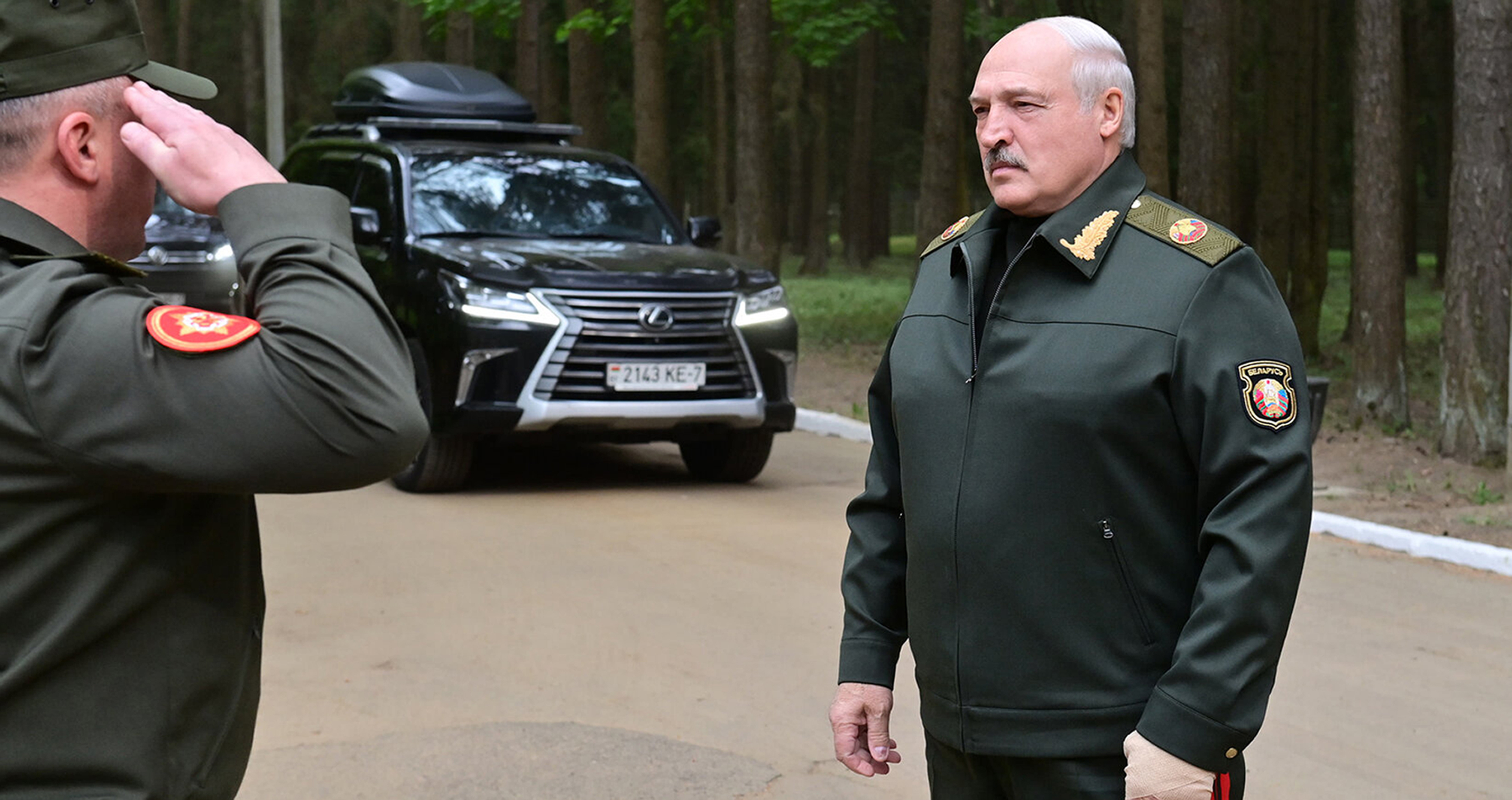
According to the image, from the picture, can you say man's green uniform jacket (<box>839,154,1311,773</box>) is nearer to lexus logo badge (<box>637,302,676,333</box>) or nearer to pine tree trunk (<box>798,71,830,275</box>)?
lexus logo badge (<box>637,302,676,333</box>)

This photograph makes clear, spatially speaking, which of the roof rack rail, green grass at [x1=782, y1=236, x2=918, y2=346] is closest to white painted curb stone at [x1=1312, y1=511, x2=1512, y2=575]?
green grass at [x1=782, y1=236, x2=918, y2=346]

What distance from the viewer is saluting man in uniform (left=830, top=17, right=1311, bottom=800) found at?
2520 millimetres

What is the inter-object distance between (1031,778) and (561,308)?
7284 millimetres

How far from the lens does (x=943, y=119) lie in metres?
19.4

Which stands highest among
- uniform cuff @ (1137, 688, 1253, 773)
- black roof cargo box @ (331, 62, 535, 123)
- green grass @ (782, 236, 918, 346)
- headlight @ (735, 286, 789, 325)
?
black roof cargo box @ (331, 62, 535, 123)

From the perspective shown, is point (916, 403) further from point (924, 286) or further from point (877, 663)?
point (877, 663)

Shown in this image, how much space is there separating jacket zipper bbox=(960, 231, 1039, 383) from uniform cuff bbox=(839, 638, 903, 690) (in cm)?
57

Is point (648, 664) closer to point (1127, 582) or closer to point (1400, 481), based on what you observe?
point (1127, 582)

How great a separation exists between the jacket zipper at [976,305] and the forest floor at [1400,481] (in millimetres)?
4730

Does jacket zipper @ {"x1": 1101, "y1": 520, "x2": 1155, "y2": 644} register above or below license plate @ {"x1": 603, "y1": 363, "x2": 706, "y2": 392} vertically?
above

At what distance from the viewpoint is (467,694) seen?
5984 mm

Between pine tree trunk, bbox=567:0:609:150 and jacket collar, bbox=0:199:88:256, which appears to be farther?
pine tree trunk, bbox=567:0:609:150

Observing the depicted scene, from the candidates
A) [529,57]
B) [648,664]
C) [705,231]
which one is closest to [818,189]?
[529,57]

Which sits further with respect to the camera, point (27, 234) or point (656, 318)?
point (656, 318)
